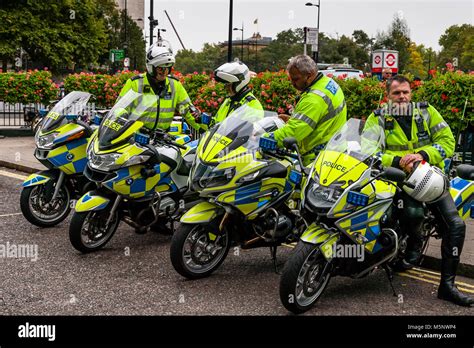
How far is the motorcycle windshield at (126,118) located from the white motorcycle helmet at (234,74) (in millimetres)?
952

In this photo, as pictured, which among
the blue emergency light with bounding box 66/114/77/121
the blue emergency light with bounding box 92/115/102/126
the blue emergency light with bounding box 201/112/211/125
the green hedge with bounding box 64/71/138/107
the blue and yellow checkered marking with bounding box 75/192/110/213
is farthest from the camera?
the green hedge with bounding box 64/71/138/107

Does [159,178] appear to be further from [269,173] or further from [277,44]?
[277,44]

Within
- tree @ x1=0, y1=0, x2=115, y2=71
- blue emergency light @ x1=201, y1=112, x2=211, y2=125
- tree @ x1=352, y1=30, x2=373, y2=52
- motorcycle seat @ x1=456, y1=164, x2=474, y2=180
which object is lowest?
motorcycle seat @ x1=456, y1=164, x2=474, y2=180

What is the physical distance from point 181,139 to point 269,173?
187cm

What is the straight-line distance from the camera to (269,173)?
5.26m

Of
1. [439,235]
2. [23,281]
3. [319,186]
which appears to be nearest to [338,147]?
[319,186]

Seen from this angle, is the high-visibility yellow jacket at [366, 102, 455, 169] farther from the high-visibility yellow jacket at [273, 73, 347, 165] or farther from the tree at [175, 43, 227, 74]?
the tree at [175, 43, 227, 74]

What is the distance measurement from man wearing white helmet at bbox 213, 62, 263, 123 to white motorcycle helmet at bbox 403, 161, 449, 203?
5.51ft

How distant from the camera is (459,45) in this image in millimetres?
81312

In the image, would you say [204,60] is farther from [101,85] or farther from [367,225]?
[367,225]

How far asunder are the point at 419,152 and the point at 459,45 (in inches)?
3253

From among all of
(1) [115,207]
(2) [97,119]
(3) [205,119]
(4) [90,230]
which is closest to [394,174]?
(3) [205,119]

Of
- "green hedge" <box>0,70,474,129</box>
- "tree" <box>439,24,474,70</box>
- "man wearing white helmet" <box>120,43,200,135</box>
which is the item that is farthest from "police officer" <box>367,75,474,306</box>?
"tree" <box>439,24,474,70</box>

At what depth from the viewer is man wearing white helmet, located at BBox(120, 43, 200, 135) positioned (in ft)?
21.7
